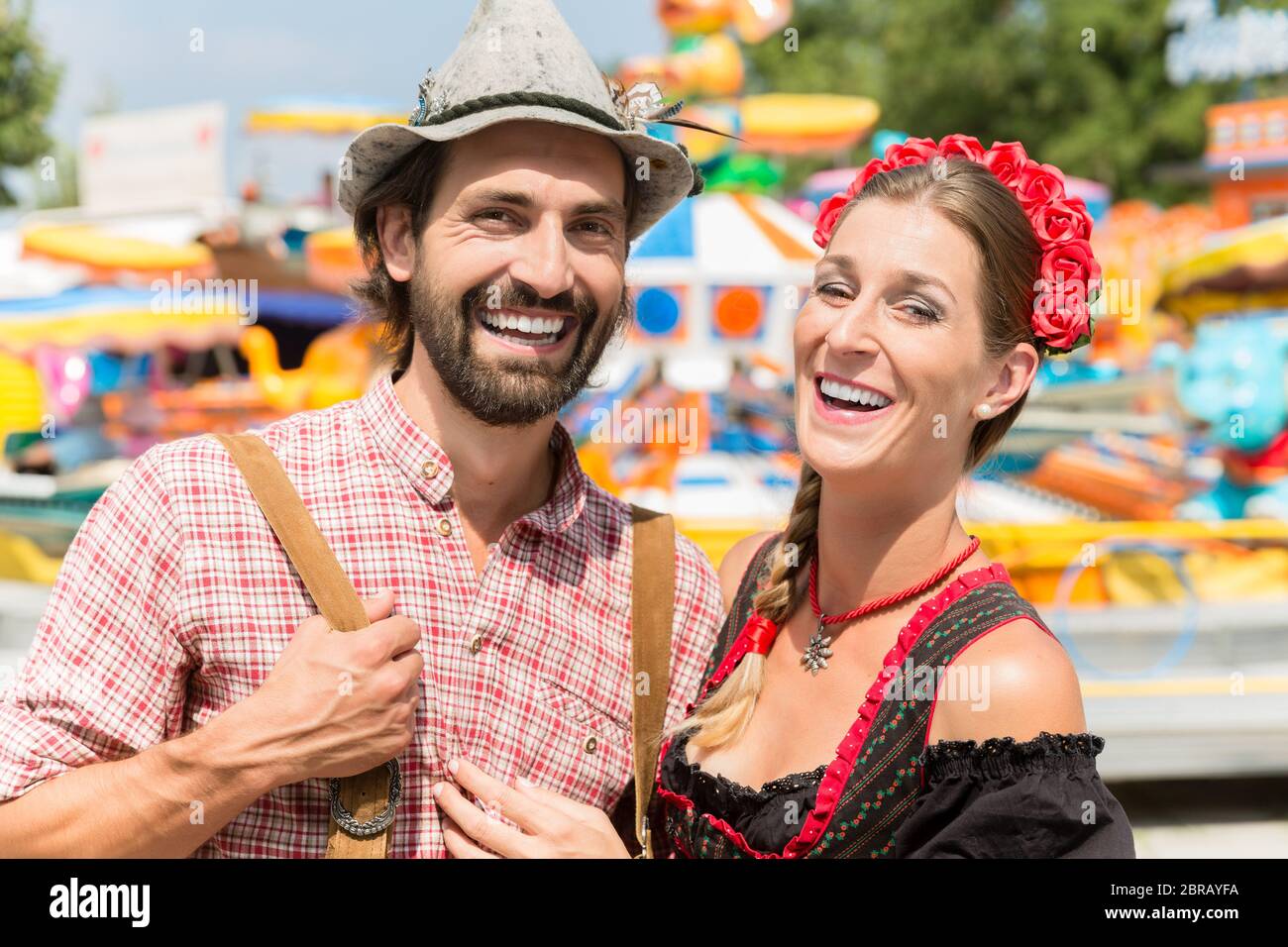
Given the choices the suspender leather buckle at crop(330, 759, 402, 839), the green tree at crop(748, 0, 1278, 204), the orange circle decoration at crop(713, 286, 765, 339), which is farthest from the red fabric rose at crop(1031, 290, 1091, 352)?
the green tree at crop(748, 0, 1278, 204)

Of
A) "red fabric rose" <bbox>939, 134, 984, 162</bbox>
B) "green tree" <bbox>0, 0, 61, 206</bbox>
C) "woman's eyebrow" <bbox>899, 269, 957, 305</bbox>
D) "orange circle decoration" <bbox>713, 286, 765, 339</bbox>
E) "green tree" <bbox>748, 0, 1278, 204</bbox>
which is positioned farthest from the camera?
"green tree" <bbox>748, 0, 1278, 204</bbox>

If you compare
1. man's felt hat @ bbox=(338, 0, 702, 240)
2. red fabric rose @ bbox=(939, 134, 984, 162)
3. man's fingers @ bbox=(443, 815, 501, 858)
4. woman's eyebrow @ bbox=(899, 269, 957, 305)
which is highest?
man's felt hat @ bbox=(338, 0, 702, 240)

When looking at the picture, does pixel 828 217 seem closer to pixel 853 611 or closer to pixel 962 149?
pixel 962 149

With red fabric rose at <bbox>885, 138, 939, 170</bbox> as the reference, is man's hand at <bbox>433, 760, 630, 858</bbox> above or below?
below

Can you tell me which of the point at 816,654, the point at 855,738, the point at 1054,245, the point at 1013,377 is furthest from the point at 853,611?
the point at 1054,245

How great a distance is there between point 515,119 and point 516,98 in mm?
43

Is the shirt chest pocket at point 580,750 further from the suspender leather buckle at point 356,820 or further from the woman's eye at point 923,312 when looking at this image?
the woman's eye at point 923,312

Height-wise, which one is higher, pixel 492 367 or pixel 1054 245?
pixel 1054 245

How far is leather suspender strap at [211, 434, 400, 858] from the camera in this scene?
197cm

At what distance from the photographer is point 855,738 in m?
2.01

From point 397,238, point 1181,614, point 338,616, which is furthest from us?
point 1181,614

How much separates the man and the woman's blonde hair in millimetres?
175

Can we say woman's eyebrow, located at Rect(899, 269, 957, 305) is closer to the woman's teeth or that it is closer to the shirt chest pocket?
the woman's teeth

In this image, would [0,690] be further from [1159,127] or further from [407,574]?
[1159,127]
